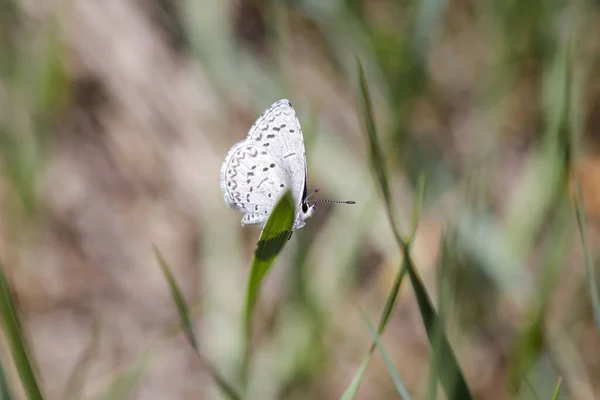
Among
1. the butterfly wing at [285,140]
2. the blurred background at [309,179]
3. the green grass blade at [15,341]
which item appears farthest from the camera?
the blurred background at [309,179]

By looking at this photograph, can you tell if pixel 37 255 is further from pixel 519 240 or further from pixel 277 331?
pixel 519 240

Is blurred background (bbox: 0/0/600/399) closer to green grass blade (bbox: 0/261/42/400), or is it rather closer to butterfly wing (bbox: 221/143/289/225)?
butterfly wing (bbox: 221/143/289/225)

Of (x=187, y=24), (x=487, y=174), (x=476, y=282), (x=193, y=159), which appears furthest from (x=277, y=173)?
(x=187, y=24)

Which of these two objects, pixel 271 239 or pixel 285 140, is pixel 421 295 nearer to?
pixel 271 239

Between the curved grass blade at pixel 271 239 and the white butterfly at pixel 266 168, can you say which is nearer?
the curved grass blade at pixel 271 239

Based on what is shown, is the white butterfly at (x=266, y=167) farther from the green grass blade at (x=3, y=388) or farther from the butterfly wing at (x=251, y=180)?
the green grass blade at (x=3, y=388)

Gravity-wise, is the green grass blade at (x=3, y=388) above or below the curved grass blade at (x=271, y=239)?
below

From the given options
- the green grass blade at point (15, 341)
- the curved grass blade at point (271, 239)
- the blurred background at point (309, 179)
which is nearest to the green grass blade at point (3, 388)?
the green grass blade at point (15, 341)
